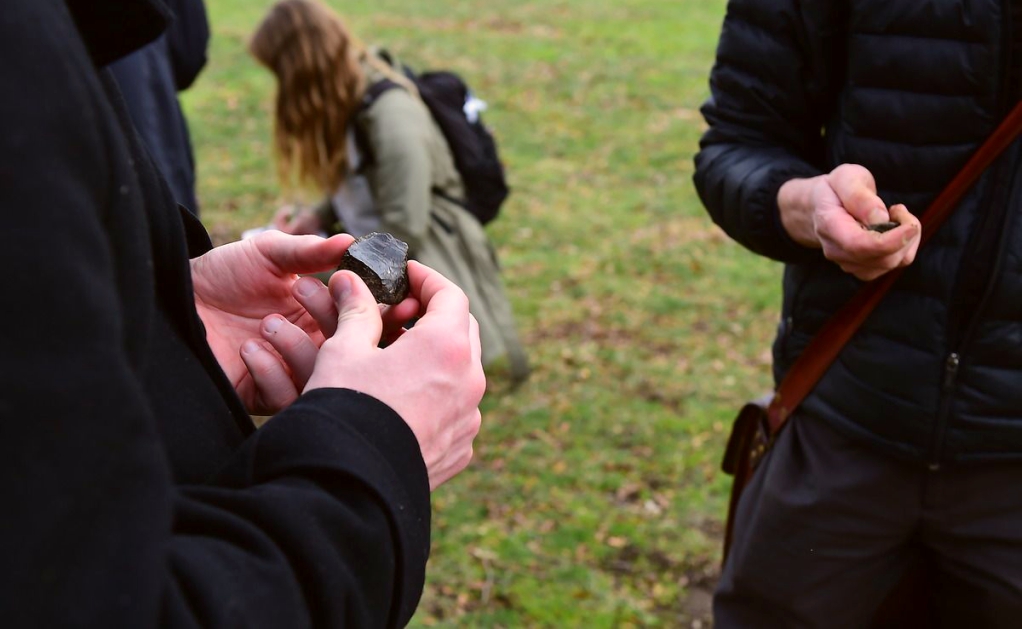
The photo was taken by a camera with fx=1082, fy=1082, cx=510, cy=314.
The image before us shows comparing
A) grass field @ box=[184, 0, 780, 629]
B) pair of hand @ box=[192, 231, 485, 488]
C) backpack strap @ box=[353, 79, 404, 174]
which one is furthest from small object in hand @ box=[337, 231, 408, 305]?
backpack strap @ box=[353, 79, 404, 174]

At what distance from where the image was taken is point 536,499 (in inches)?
171

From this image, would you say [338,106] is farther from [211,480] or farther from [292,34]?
[211,480]

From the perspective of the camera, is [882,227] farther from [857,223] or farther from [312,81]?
[312,81]

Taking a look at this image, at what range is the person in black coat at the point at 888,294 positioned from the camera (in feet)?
6.08

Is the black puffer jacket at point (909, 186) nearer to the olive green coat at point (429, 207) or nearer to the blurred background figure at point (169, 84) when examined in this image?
the blurred background figure at point (169, 84)

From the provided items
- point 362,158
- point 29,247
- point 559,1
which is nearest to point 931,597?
point 29,247

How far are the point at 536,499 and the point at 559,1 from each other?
11003 mm

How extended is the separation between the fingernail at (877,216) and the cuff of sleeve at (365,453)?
104cm

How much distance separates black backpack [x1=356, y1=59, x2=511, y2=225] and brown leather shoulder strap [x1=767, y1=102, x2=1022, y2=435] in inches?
116

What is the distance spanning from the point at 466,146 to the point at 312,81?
74cm

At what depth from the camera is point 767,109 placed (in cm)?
216

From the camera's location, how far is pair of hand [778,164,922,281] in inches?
69.4

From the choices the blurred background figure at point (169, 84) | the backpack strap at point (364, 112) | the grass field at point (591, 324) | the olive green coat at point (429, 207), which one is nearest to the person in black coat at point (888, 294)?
the grass field at point (591, 324)

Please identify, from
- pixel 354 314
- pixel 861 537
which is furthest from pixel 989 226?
pixel 354 314
